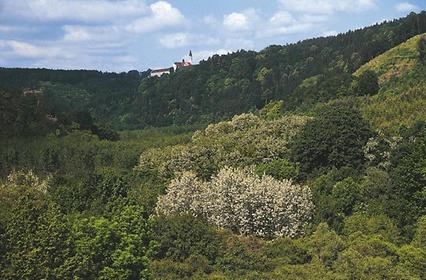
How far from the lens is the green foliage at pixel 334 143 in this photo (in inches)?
2147

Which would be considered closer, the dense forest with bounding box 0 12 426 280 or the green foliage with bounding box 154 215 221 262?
the dense forest with bounding box 0 12 426 280

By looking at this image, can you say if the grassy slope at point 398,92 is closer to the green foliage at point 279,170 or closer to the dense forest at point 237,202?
the dense forest at point 237,202

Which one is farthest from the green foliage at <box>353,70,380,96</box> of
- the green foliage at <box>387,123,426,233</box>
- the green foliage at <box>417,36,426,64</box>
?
the green foliage at <box>387,123,426,233</box>

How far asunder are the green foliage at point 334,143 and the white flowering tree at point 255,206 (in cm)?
1025

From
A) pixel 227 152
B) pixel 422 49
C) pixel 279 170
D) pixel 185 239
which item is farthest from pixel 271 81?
pixel 185 239

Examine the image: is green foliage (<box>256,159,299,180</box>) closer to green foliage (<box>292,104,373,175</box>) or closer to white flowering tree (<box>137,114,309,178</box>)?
green foliage (<box>292,104,373,175</box>)

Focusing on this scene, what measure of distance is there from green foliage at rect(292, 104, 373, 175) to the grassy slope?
520 cm

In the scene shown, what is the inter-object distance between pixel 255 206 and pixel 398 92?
126 feet

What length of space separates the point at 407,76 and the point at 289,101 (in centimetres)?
2092

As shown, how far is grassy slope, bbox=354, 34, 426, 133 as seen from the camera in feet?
205

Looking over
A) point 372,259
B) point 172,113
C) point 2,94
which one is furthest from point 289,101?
point 172,113

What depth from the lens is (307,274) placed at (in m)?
33.3

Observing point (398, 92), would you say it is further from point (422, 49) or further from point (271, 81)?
point (271, 81)

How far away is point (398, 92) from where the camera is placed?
7456cm
